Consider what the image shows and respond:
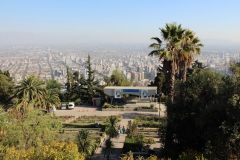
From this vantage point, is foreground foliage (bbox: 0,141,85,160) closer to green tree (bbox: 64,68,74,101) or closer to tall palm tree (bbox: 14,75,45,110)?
tall palm tree (bbox: 14,75,45,110)

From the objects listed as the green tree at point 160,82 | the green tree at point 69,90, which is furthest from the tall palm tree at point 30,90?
the green tree at point 160,82

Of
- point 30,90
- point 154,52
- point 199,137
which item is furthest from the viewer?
point 30,90

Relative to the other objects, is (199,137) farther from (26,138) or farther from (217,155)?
(26,138)

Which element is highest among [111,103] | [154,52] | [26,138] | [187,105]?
[154,52]

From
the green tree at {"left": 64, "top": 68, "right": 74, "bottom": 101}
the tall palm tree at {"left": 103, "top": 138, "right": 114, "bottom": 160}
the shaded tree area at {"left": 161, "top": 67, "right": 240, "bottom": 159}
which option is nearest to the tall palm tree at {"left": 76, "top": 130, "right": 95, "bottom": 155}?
the tall palm tree at {"left": 103, "top": 138, "right": 114, "bottom": 160}

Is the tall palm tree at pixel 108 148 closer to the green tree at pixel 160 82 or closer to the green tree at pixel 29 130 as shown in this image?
the green tree at pixel 29 130

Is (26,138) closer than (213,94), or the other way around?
(213,94)

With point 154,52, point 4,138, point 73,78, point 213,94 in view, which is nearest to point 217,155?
point 213,94
